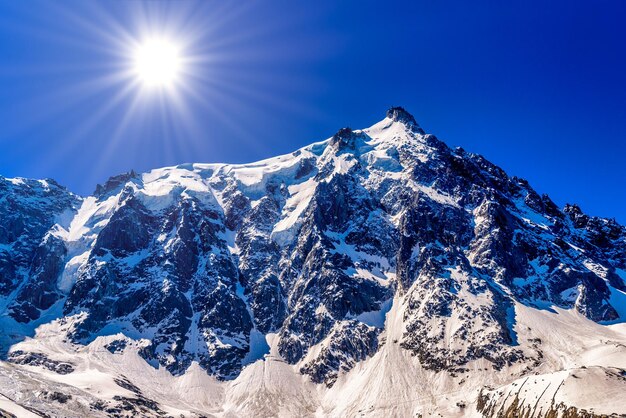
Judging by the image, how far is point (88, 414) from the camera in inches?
7072

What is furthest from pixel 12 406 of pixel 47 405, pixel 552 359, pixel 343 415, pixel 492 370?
pixel 552 359

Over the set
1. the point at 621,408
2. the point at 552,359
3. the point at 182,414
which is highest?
the point at 182,414

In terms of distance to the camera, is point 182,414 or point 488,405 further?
point 182,414

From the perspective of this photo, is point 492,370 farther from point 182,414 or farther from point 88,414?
point 88,414

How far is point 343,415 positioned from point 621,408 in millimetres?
112907

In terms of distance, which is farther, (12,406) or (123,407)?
(123,407)

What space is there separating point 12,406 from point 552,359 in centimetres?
20685

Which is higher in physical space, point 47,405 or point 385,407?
point 47,405

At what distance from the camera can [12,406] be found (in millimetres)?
160500

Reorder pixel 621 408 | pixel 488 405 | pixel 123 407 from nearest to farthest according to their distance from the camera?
pixel 621 408 → pixel 488 405 → pixel 123 407

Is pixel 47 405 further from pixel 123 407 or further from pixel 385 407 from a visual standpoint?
pixel 385 407

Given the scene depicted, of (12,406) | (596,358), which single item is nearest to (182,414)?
(12,406)

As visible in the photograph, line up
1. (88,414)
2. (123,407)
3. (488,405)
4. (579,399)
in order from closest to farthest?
(579,399), (488,405), (88,414), (123,407)

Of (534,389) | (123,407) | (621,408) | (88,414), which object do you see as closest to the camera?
(621,408)
